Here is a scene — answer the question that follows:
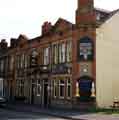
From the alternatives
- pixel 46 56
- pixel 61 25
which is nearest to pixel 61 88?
pixel 46 56

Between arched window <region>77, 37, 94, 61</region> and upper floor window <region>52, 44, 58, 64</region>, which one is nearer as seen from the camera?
arched window <region>77, 37, 94, 61</region>

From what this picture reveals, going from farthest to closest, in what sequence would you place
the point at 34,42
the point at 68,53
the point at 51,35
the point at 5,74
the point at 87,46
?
1. the point at 5,74
2. the point at 34,42
3. the point at 51,35
4. the point at 68,53
5. the point at 87,46

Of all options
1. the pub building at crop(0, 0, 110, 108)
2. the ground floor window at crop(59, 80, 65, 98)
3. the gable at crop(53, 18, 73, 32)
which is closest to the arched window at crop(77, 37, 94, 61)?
the pub building at crop(0, 0, 110, 108)

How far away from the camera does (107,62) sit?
3284 cm

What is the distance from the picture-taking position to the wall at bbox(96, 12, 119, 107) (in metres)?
31.8

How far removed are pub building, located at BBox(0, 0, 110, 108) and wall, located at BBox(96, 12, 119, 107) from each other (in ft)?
2.15

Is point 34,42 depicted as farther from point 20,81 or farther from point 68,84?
point 68,84

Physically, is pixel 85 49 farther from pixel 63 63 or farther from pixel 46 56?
pixel 46 56

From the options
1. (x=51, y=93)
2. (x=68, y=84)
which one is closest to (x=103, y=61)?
(x=68, y=84)

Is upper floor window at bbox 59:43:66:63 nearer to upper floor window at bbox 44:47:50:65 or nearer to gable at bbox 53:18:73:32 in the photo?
gable at bbox 53:18:73:32

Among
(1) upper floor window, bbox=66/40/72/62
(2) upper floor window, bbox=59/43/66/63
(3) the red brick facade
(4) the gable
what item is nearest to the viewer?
(3) the red brick facade

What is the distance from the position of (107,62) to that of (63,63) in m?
4.90

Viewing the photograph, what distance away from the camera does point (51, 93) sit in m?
36.5

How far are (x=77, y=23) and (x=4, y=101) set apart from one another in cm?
1341
